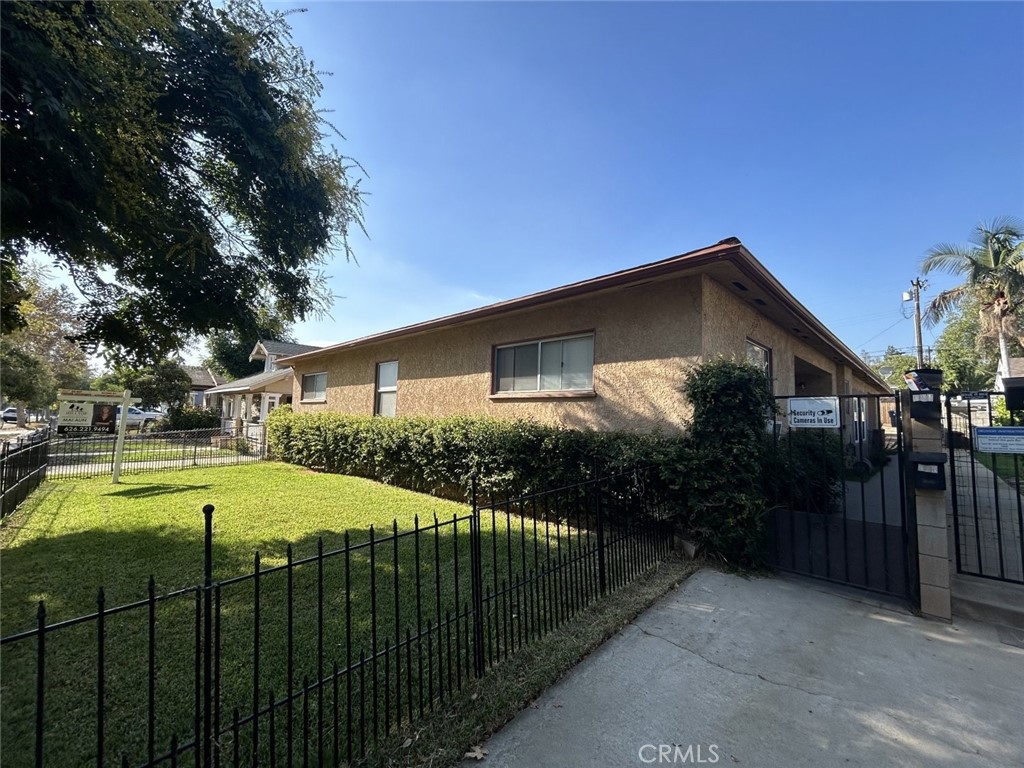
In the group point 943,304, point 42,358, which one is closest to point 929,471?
point 943,304

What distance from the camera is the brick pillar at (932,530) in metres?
3.75

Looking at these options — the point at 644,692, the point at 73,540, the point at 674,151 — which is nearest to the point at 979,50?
the point at 674,151

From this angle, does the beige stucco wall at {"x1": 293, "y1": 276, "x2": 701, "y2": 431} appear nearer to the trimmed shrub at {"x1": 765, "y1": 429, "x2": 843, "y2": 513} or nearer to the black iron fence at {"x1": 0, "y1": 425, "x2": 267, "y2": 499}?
the trimmed shrub at {"x1": 765, "y1": 429, "x2": 843, "y2": 513}

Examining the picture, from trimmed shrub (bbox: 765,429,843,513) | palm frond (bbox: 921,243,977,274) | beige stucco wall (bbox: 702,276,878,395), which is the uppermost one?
palm frond (bbox: 921,243,977,274)

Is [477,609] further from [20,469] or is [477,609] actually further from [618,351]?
[20,469]

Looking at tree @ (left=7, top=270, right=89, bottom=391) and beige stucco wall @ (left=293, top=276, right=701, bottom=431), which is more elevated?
tree @ (left=7, top=270, right=89, bottom=391)

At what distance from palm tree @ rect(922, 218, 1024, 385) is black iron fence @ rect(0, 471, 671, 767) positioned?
25.6m

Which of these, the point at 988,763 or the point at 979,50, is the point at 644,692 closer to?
the point at 988,763

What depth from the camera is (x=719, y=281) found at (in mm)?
6184

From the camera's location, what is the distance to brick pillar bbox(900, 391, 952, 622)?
3.75 metres

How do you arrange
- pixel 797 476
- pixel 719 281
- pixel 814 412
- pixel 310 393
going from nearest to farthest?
pixel 814 412
pixel 797 476
pixel 719 281
pixel 310 393

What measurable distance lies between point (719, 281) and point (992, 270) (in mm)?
23410

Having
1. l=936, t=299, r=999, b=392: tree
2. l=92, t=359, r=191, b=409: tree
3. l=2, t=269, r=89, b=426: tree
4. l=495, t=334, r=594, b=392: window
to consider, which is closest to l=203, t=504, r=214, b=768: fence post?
l=495, t=334, r=594, b=392: window

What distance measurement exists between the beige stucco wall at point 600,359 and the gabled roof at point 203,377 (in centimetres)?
4255
